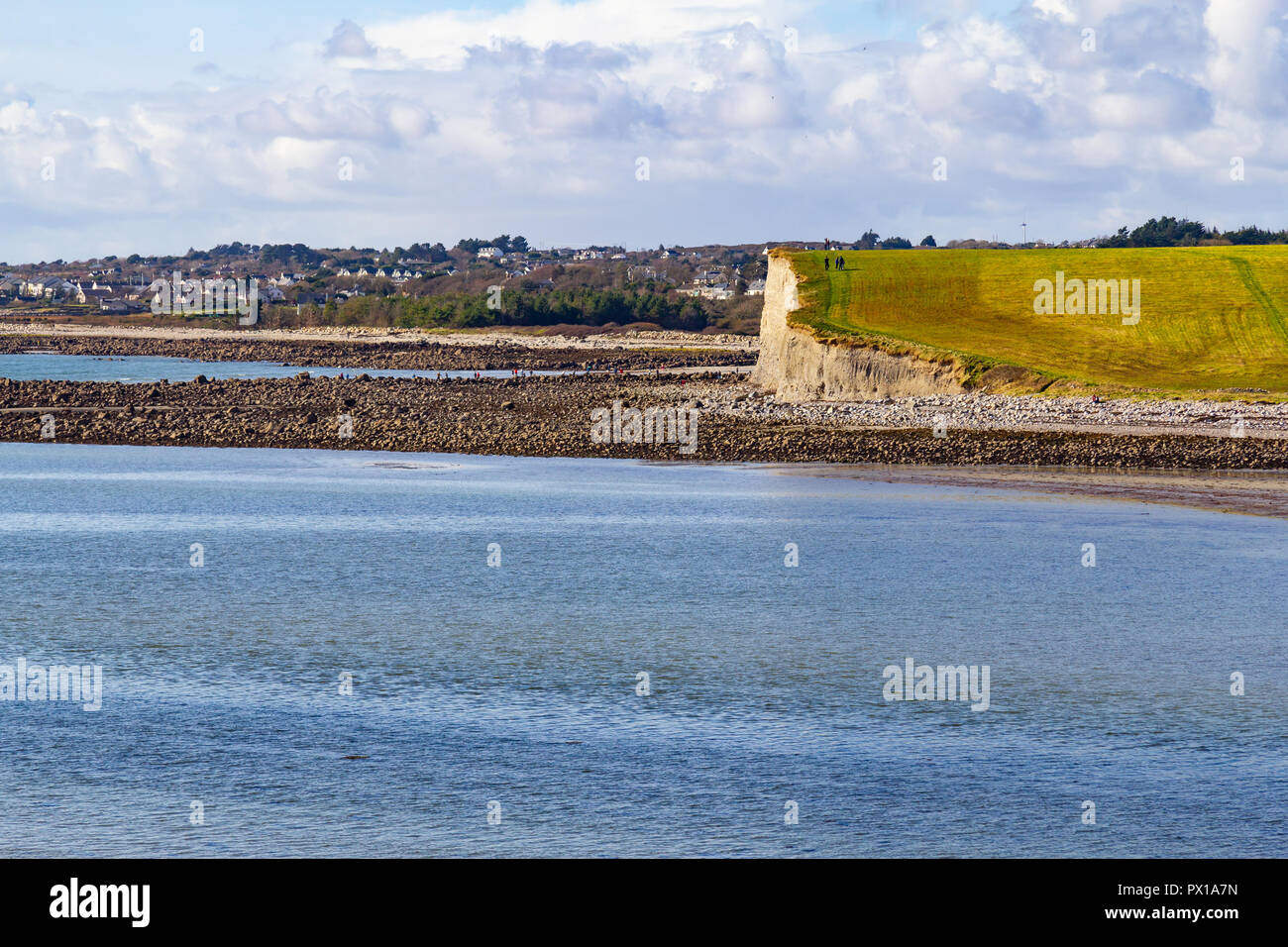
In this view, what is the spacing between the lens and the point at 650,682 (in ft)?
62.2

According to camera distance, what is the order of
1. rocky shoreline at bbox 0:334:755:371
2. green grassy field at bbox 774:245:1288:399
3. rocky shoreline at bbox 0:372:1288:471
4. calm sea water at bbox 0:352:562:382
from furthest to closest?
1. rocky shoreline at bbox 0:334:755:371
2. calm sea water at bbox 0:352:562:382
3. green grassy field at bbox 774:245:1288:399
4. rocky shoreline at bbox 0:372:1288:471

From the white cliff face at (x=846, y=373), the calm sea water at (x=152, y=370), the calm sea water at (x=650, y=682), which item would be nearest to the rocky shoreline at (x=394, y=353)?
the calm sea water at (x=152, y=370)

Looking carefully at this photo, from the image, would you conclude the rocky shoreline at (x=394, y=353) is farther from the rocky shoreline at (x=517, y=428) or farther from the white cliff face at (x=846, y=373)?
the white cliff face at (x=846, y=373)

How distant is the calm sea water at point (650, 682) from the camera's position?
1341 centimetres

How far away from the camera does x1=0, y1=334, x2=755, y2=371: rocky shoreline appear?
113562 mm

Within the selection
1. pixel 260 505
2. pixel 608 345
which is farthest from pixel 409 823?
pixel 608 345

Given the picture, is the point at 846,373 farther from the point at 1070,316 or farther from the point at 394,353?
the point at 394,353

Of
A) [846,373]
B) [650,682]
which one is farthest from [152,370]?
[650,682]

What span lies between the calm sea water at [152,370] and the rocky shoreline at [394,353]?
382 centimetres

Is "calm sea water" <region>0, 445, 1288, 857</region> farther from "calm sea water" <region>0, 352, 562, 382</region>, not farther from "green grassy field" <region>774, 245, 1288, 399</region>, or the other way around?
"calm sea water" <region>0, 352, 562, 382</region>

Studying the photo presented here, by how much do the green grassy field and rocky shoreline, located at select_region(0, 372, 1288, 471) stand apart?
841 cm

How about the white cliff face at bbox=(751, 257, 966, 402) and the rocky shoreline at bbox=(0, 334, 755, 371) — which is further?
the rocky shoreline at bbox=(0, 334, 755, 371)

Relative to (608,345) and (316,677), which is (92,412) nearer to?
(316,677)

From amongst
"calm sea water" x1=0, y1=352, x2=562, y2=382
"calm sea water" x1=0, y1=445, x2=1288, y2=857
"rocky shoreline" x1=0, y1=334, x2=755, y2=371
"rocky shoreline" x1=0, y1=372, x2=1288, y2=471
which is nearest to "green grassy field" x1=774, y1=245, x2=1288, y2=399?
"rocky shoreline" x1=0, y1=372, x2=1288, y2=471
